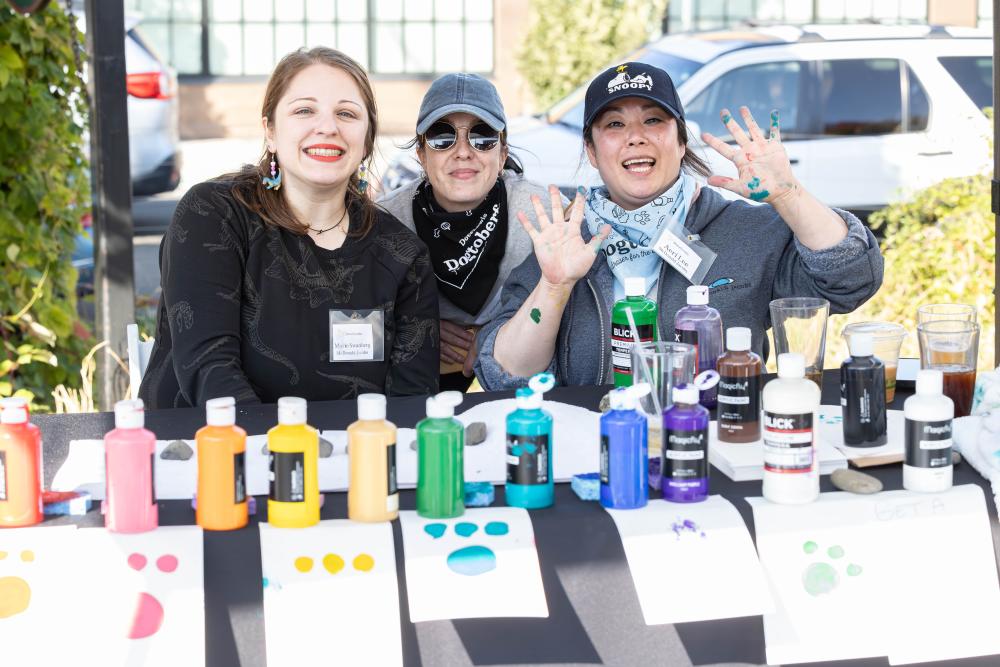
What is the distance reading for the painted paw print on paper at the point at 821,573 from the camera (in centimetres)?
199

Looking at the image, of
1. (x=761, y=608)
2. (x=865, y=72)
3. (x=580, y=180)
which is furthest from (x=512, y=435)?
(x=865, y=72)

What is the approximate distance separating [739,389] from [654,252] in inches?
30.8

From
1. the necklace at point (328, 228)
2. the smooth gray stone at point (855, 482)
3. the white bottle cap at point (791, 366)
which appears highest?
the necklace at point (328, 228)

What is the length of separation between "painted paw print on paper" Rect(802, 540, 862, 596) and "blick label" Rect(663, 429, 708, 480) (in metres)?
0.20

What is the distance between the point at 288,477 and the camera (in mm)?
1875

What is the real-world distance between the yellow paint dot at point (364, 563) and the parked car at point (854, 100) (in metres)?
5.18

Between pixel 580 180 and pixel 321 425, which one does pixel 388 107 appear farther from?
pixel 321 425

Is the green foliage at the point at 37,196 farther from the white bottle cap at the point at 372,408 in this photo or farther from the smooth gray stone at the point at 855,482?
the smooth gray stone at the point at 855,482

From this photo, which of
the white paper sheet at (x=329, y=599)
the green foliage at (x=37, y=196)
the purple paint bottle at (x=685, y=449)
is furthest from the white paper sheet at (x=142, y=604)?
the green foliage at (x=37, y=196)

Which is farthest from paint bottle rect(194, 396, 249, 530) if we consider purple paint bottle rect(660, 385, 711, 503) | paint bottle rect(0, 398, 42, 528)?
purple paint bottle rect(660, 385, 711, 503)

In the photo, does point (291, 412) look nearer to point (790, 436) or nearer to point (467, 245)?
point (790, 436)

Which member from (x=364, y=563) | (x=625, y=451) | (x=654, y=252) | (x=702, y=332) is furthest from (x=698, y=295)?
(x=364, y=563)

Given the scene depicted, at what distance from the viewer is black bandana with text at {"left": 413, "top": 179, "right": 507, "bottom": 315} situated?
3344 mm

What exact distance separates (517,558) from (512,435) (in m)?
0.19
